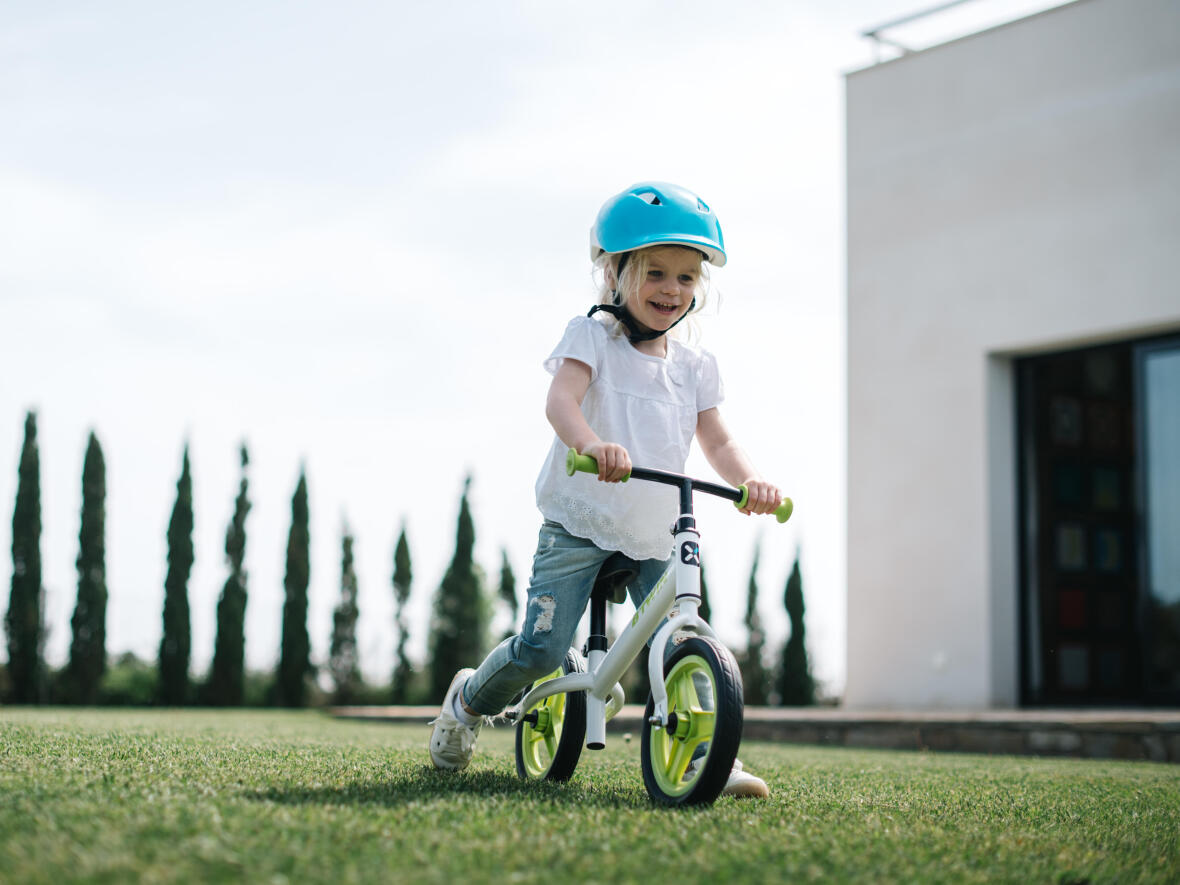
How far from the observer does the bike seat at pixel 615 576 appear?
10.1 feet

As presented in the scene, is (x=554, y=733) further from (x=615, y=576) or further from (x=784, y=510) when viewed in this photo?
(x=784, y=510)

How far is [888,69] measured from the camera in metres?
10.8

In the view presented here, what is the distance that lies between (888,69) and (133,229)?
7.13 m

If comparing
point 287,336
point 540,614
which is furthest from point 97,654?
point 540,614

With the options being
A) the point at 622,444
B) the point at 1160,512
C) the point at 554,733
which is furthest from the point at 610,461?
the point at 1160,512

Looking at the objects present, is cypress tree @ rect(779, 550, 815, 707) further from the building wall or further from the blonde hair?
the blonde hair

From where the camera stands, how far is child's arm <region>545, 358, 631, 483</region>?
2.61 metres

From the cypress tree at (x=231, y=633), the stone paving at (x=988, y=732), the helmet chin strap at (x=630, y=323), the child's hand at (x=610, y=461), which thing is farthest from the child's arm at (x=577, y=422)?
the cypress tree at (x=231, y=633)

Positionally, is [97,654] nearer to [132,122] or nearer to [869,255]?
[132,122]

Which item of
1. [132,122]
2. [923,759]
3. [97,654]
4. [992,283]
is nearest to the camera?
[923,759]

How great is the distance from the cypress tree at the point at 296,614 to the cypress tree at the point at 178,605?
1.41 m

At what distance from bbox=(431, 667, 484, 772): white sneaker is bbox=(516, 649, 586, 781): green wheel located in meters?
0.15

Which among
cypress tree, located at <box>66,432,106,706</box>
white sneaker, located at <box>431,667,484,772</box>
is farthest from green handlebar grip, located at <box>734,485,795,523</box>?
cypress tree, located at <box>66,432,106,706</box>

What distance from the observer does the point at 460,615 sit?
54.9 feet
